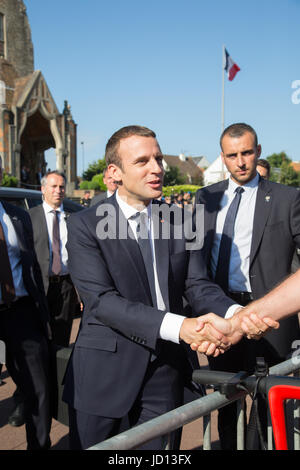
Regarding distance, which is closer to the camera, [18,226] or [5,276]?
[5,276]

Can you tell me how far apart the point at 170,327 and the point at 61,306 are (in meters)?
3.11

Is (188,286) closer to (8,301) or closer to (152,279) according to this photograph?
(152,279)

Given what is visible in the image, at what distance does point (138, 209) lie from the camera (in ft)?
7.86

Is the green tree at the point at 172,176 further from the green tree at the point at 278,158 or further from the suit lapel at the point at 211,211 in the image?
the suit lapel at the point at 211,211

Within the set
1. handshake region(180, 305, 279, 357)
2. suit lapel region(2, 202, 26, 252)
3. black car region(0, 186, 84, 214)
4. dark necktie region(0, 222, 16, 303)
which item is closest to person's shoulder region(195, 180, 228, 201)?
handshake region(180, 305, 279, 357)

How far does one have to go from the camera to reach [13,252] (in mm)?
3557

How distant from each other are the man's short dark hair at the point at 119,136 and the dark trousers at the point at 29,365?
1.64 meters

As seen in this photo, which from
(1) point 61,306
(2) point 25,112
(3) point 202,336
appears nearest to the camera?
(3) point 202,336

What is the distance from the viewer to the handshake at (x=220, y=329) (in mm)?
2162

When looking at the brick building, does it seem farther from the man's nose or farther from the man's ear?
the man's ear

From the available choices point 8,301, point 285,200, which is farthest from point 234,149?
point 8,301

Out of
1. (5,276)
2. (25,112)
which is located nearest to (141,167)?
(5,276)

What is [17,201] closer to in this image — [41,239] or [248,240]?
[41,239]
